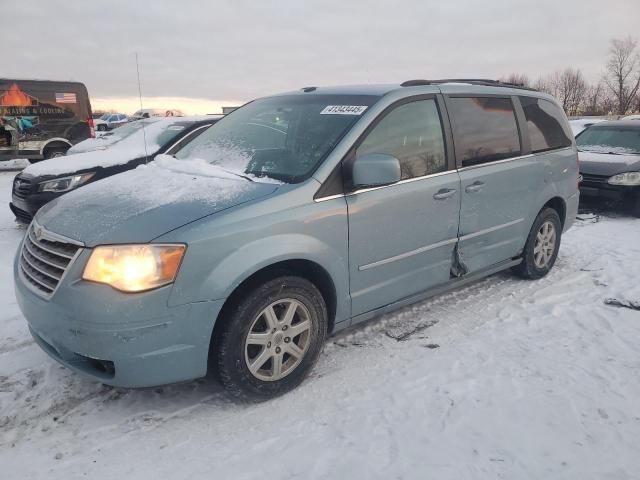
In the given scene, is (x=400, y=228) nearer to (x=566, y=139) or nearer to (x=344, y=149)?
(x=344, y=149)

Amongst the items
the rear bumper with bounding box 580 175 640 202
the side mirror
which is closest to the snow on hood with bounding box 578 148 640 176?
the rear bumper with bounding box 580 175 640 202

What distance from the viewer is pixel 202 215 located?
2.55 m

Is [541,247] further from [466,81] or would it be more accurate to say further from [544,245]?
[466,81]

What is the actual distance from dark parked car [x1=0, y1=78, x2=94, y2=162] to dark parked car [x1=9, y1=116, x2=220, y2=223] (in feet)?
22.6

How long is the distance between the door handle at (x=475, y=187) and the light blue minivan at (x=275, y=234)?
0.5 inches

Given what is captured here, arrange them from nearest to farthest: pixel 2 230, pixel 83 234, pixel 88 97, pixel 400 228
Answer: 1. pixel 83 234
2. pixel 400 228
3. pixel 2 230
4. pixel 88 97

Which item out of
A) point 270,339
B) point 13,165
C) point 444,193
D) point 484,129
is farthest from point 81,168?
point 13,165

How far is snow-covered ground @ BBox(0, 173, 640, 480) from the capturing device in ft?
7.59

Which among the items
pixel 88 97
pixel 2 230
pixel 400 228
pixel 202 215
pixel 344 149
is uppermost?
pixel 88 97

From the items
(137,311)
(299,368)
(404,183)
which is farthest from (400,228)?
(137,311)

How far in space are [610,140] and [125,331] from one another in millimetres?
9171

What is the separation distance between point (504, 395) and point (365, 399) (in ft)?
2.65

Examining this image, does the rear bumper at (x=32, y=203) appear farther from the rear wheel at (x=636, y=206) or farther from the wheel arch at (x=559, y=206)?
the rear wheel at (x=636, y=206)

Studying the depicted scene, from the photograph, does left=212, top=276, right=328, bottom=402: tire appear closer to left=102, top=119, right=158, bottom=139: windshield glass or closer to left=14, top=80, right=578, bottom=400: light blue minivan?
left=14, top=80, right=578, bottom=400: light blue minivan
